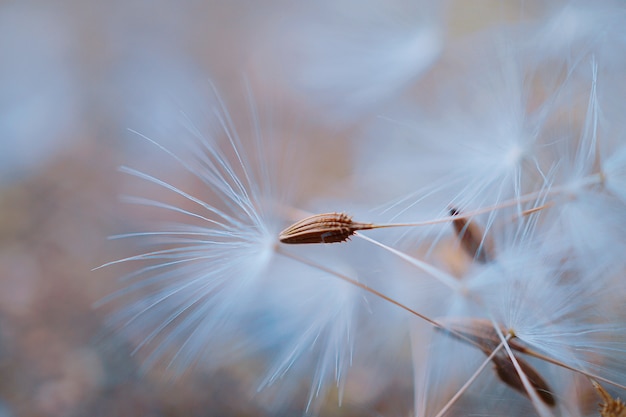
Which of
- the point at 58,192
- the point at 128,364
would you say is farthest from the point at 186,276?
the point at 58,192

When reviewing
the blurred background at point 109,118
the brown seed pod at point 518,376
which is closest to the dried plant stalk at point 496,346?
the brown seed pod at point 518,376

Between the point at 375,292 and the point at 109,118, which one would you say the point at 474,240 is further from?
the point at 109,118

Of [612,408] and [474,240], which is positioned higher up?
[474,240]

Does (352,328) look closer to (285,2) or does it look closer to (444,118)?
(444,118)

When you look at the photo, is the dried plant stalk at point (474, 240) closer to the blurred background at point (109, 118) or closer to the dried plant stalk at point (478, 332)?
the dried plant stalk at point (478, 332)

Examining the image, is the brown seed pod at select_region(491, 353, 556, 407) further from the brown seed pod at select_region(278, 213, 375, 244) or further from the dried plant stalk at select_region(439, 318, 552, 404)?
the brown seed pod at select_region(278, 213, 375, 244)

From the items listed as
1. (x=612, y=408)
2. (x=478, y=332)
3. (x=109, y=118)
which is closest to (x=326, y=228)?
(x=478, y=332)

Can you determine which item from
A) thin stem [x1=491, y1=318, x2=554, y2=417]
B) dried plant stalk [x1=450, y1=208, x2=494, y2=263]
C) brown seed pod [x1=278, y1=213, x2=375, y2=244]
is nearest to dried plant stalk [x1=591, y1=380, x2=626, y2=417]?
thin stem [x1=491, y1=318, x2=554, y2=417]
